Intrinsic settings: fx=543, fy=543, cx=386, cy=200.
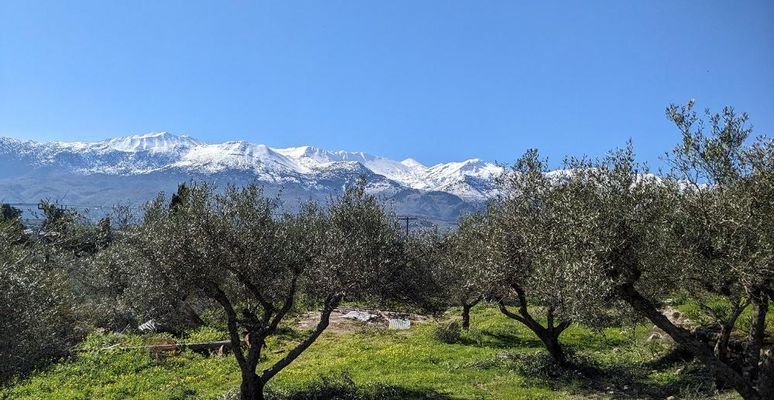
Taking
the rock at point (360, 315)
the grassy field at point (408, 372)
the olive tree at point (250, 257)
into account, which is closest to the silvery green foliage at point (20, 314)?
the olive tree at point (250, 257)

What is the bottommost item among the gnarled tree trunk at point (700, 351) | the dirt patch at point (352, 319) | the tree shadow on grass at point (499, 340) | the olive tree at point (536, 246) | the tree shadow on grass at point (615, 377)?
the dirt patch at point (352, 319)

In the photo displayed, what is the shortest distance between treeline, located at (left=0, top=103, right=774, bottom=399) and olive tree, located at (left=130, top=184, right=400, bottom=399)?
0.19 feet

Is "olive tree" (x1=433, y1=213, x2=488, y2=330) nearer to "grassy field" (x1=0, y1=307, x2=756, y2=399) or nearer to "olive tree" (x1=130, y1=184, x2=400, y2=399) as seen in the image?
"grassy field" (x1=0, y1=307, x2=756, y2=399)

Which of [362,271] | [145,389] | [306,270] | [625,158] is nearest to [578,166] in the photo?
[625,158]

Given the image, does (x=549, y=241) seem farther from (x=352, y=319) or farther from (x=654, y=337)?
(x=352, y=319)

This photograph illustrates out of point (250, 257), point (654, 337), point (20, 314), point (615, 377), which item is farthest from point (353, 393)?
point (654, 337)

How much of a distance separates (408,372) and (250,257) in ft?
38.4

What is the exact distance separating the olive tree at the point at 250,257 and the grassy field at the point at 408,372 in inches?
149

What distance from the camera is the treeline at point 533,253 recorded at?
48.5 feet

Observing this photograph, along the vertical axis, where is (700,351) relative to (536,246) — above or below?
below

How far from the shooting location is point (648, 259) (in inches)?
645

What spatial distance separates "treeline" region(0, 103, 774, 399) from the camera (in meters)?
14.8

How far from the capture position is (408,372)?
88.9ft

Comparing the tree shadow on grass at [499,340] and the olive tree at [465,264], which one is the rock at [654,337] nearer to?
the tree shadow on grass at [499,340]
